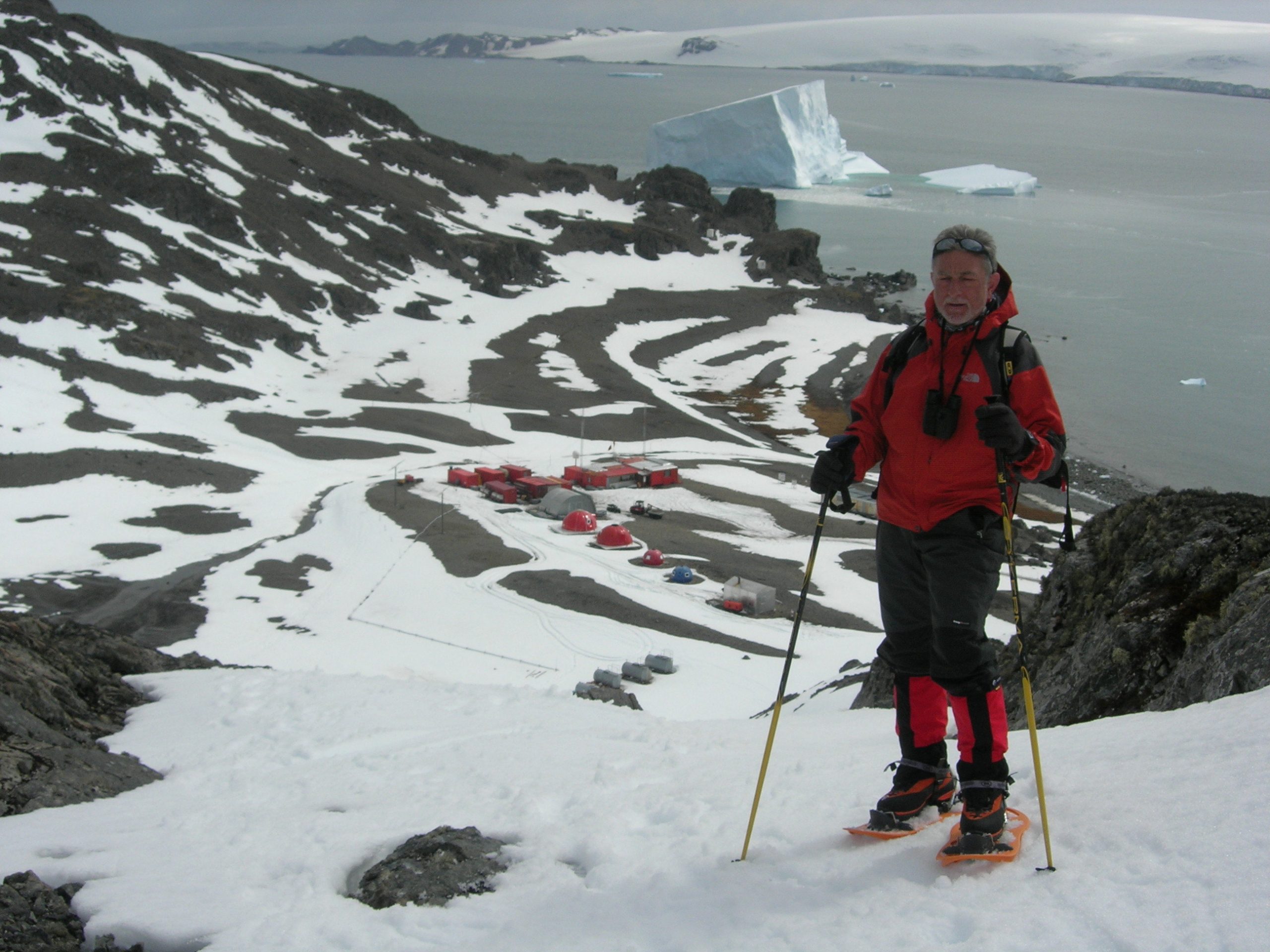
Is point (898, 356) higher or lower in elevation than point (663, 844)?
higher

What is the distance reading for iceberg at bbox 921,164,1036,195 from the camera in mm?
149000

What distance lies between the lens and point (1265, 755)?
17.4 feet

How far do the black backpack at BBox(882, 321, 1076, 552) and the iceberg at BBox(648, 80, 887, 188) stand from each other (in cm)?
13581

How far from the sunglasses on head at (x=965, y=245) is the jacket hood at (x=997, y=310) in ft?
0.51

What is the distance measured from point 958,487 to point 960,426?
32 centimetres

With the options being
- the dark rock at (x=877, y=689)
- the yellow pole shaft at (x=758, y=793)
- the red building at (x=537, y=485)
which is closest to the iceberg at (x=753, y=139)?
the red building at (x=537, y=485)

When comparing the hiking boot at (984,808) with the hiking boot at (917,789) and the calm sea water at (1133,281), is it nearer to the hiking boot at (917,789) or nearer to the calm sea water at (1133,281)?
the hiking boot at (917,789)

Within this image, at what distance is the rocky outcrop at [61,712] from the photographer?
7398 millimetres

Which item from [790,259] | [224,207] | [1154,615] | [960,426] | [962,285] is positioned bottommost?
[1154,615]

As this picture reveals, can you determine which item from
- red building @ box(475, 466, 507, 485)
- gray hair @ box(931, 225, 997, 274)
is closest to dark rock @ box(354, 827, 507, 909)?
gray hair @ box(931, 225, 997, 274)

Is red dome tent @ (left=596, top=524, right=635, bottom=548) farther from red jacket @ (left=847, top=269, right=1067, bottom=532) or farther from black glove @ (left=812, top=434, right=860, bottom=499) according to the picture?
red jacket @ (left=847, top=269, right=1067, bottom=532)

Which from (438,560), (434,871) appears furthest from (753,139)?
(434,871)

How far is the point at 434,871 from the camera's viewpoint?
5.75m

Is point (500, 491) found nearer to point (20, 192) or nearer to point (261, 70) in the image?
point (20, 192)
